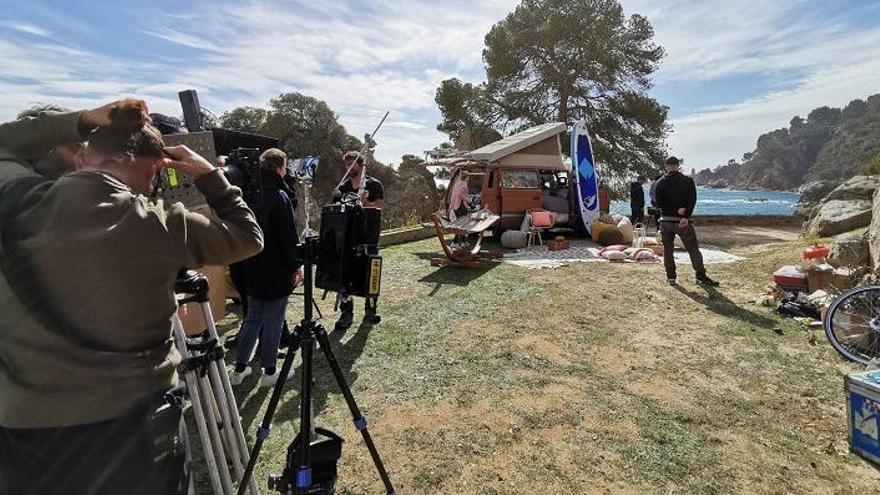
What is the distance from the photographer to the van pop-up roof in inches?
453

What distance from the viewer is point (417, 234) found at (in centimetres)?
1232

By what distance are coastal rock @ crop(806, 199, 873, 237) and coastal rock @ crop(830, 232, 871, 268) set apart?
15.3ft

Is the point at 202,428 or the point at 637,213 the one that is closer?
the point at 202,428

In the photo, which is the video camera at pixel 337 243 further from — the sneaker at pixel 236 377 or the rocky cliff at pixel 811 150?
the rocky cliff at pixel 811 150

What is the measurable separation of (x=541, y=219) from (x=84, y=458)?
1082 centimetres

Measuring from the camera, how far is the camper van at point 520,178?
11.5m

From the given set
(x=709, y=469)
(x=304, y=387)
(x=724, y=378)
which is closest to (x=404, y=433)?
(x=304, y=387)

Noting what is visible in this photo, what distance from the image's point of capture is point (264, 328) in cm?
386

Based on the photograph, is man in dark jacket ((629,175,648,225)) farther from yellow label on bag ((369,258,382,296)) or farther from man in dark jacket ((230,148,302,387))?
man in dark jacket ((230,148,302,387))

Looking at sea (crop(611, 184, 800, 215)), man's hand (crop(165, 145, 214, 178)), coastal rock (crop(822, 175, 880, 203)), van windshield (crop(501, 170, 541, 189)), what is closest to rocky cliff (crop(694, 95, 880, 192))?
sea (crop(611, 184, 800, 215))

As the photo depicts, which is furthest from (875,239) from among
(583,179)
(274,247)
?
(274,247)

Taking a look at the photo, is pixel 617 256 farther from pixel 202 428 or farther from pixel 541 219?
pixel 202 428

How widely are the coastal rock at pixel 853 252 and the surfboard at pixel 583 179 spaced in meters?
6.11

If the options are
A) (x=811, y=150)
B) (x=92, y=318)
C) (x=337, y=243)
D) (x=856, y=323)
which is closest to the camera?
(x=92, y=318)
